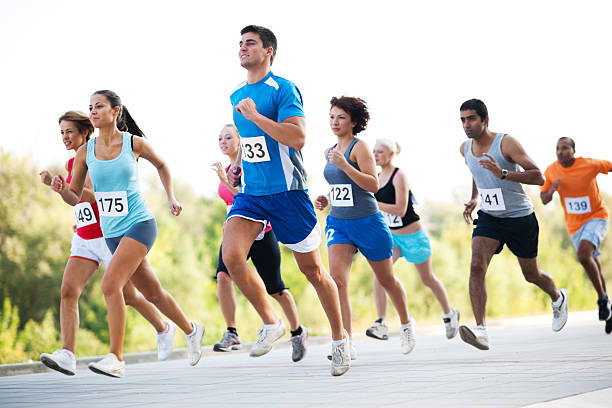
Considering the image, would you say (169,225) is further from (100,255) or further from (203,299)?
(100,255)

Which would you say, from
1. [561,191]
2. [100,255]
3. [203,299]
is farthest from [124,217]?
[203,299]

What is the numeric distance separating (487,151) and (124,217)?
11.3ft

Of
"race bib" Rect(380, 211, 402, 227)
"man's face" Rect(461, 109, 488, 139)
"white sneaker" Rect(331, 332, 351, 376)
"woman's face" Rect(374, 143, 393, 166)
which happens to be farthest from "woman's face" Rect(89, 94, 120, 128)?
Answer: "race bib" Rect(380, 211, 402, 227)

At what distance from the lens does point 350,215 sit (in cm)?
807

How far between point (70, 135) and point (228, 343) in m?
2.68

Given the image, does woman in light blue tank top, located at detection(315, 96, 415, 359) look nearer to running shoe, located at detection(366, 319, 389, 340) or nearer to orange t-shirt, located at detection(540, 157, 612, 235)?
running shoe, located at detection(366, 319, 389, 340)

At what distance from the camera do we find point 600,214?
1084 cm

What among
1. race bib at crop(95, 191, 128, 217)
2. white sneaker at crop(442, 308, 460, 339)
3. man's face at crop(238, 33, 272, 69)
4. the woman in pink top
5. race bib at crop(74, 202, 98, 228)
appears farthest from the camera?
white sneaker at crop(442, 308, 460, 339)

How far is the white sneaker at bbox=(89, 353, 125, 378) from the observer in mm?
6262

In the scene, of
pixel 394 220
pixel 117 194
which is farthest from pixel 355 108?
pixel 394 220

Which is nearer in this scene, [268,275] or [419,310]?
[268,275]

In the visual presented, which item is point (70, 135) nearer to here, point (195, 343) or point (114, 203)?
point (114, 203)

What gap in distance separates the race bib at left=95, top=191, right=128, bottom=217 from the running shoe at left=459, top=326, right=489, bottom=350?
311 centimetres

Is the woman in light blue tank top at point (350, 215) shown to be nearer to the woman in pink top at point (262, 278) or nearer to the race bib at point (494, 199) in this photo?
the woman in pink top at point (262, 278)
